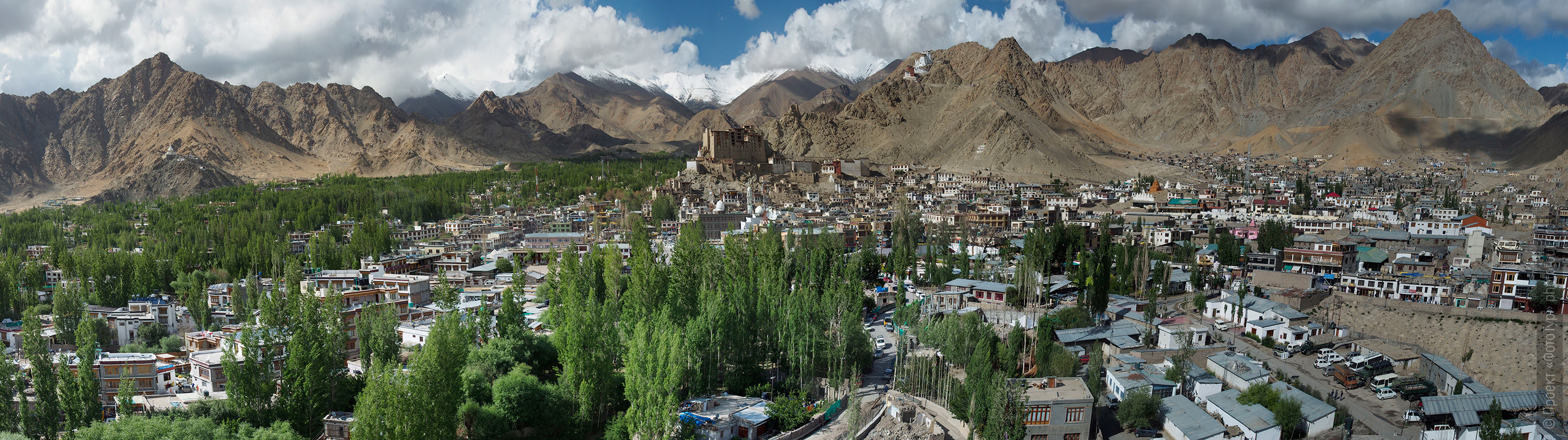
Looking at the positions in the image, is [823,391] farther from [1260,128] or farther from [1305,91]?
[1305,91]

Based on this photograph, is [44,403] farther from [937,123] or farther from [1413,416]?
[937,123]

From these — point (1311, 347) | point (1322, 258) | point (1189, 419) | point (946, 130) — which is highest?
point (946, 130)

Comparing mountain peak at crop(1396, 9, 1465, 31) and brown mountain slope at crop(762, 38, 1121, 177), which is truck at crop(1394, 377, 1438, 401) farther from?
mountain peak at crop(1396, 9, 1465, 31)

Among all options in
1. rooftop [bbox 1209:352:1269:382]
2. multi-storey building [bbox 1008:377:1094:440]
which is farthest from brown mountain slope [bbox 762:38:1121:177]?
multi-storey building [bbox 1008:377:1094:440]

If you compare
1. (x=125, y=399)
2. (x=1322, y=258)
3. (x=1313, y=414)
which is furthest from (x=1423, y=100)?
(x=125, y=399)

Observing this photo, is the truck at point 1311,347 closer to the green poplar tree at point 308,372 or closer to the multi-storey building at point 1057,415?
the multi-storey building at point 1057,415
